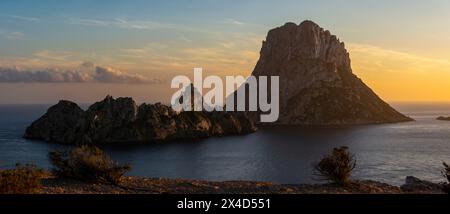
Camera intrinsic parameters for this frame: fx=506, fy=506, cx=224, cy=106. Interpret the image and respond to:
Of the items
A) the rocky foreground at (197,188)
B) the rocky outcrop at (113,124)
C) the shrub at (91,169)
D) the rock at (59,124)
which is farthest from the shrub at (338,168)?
the rock at (59,124)

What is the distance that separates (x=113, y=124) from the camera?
424 ft

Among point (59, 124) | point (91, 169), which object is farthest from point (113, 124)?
point (91, 169)

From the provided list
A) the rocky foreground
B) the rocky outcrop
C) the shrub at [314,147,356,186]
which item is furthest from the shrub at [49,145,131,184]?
the rocky outcrop

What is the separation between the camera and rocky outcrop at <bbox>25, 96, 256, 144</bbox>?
125 metres

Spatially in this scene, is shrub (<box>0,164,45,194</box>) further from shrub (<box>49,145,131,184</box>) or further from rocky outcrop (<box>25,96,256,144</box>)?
rocky outcrop (<box>25,96,256,144</box>)

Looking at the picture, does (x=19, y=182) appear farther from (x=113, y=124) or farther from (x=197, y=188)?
(x=113, y=124)

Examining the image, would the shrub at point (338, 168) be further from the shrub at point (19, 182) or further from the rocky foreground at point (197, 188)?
the shrub at point (19, 182)

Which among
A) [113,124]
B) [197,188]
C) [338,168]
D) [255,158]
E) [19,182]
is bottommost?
[255,158]

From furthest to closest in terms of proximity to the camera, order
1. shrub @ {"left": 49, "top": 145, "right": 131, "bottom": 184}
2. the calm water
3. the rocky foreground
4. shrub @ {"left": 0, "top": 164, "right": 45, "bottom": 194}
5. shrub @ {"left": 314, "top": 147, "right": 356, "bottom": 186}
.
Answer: the calm water, shrub @ {"left": 314, "top": 147, "right": 356, "bottom": 186}, shrub @ {"left": 49, "top": 145, "right": 131, "bottom": 184}, the rocky foreground, shrub @ {"left": 0, "top": 164, "right": 45, "bottom": 194}

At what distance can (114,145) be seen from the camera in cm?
11719

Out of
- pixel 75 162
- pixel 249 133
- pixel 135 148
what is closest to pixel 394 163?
pixel 135 148
